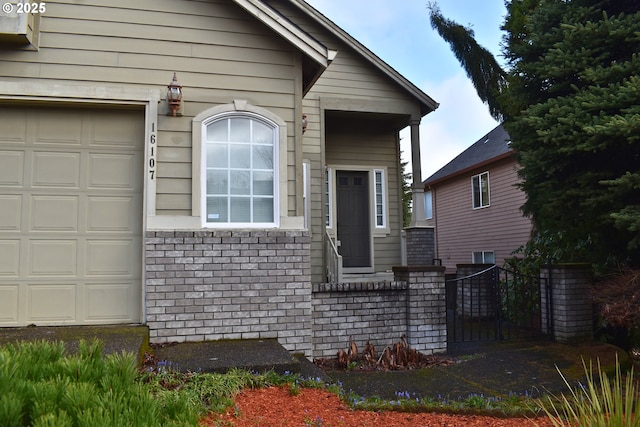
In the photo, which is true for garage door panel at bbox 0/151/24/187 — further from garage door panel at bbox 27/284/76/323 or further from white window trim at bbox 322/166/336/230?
white window trim at bbox 322/166/336/230

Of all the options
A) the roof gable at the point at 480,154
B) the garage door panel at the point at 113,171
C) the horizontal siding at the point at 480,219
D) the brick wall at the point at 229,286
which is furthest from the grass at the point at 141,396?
the roof gable at the point at 480,154

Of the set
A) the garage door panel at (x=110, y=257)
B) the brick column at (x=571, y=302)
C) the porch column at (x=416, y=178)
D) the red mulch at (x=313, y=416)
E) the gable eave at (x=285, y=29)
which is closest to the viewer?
the red mulch at (x=313, y=416)

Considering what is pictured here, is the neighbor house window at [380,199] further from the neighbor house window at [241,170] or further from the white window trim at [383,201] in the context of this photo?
the neighbor house window at [241,170]

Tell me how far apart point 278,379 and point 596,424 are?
2.64 metres

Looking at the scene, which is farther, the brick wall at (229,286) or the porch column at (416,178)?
the porch column at (416,178)

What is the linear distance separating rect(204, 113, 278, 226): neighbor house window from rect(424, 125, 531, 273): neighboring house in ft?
32.0

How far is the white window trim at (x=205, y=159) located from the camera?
19.3 ft

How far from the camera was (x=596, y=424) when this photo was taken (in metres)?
3.00

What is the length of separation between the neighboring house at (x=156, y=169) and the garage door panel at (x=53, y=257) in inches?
0.6

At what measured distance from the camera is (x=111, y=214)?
19.3 feet

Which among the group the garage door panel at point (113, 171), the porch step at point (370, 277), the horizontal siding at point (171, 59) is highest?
the horizontal siding at point (171, 59)

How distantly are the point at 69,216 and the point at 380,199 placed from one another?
263 inches

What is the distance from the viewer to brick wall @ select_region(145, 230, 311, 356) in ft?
18.7

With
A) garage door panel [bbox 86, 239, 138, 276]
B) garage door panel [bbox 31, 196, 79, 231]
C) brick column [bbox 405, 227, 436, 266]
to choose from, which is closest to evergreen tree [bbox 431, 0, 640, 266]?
brick column [bbox 405, 227, 436, 266]
